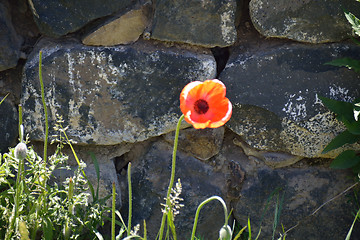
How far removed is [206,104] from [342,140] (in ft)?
2.75

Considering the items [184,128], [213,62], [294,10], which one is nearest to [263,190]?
[184,128]

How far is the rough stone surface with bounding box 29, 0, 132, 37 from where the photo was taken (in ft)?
5.92

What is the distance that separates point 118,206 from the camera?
6.65 feet

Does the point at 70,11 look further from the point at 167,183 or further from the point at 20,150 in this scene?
the point at 167,183

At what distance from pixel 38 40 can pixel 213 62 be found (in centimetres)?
71

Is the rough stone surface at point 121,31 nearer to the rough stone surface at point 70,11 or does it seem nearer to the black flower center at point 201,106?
the rough stone surface at point 70,11

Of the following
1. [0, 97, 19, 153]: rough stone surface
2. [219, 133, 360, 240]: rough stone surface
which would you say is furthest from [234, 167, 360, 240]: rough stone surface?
[0, 97, 19, 153]: rough stone surface

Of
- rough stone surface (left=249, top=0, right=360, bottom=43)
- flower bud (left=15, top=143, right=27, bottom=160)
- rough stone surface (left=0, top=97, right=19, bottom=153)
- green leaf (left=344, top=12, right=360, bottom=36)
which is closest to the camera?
flower bud (left=15, top=143, right=27, bottom=160)

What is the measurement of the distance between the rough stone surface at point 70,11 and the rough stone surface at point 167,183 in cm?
58

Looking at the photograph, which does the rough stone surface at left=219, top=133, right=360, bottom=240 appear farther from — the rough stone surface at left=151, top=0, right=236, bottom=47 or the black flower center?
the black flower center

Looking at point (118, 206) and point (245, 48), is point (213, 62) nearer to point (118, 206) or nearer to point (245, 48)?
point (245, 48)

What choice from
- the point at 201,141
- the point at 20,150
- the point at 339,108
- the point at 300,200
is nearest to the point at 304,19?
the point at 339,108

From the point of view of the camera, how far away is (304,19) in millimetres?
1824

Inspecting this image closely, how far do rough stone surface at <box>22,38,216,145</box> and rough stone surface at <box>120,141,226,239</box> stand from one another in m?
0.17
